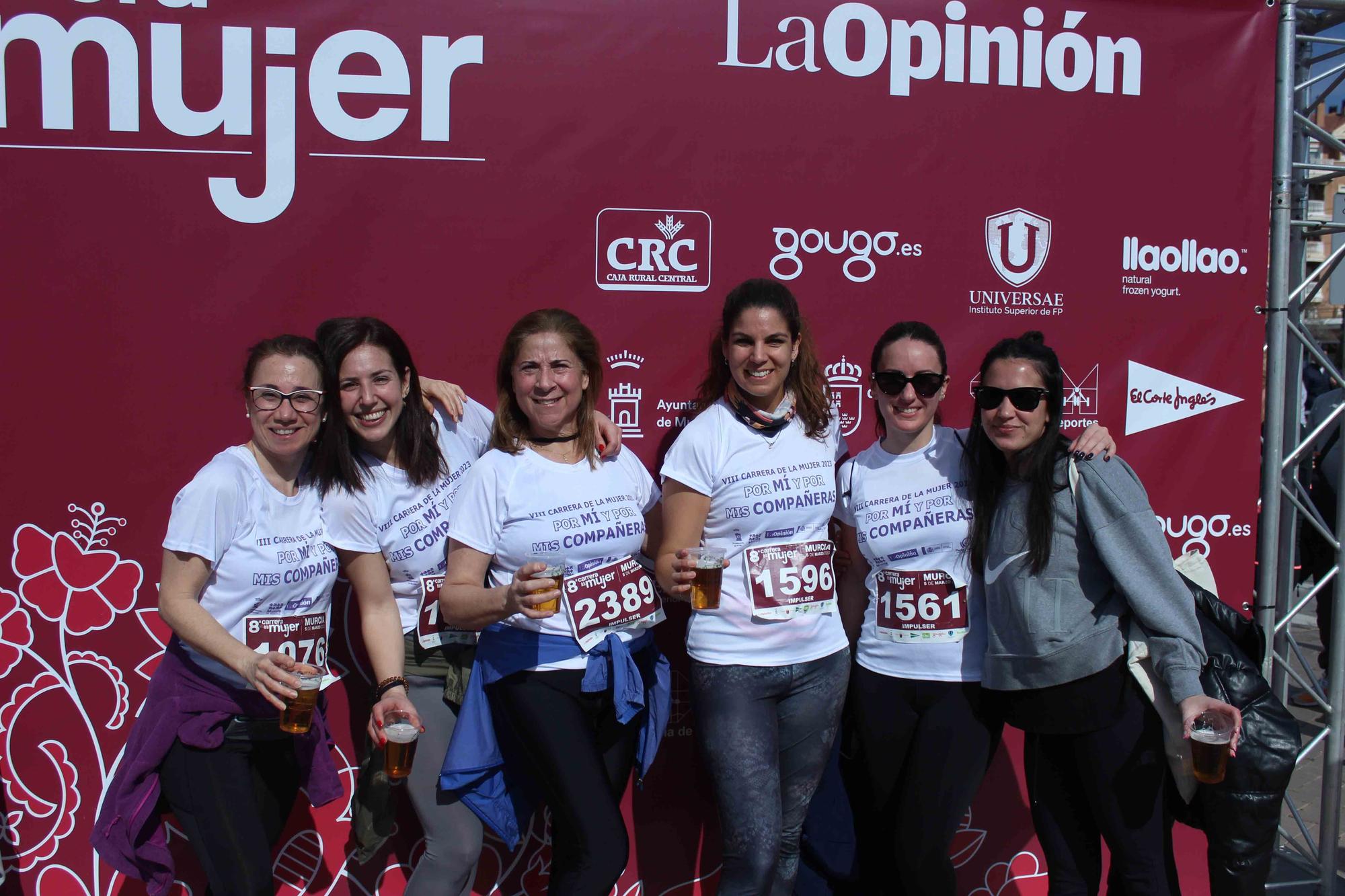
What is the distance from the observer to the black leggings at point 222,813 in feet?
8.04

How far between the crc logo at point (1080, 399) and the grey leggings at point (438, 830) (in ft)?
8.00

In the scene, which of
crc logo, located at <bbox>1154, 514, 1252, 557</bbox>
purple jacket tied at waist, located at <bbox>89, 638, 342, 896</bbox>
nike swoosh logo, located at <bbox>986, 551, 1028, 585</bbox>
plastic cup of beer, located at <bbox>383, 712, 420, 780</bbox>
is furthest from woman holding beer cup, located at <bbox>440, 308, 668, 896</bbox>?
crc logo, located at <bbox>1154, 514, 1252, 557</bbox>

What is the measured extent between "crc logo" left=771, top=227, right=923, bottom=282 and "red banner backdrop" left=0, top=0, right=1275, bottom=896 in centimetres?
2

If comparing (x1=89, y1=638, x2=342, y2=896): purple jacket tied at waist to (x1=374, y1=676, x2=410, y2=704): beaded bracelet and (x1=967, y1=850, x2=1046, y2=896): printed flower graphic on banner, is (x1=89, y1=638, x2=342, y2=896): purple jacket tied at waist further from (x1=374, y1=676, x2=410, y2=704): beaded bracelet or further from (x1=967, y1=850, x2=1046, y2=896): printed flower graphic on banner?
(x1=967, y1=850, x2=1046, y2=896): printed flower graphic on banner

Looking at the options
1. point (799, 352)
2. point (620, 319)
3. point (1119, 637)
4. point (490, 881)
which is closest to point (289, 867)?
point (490, 881)

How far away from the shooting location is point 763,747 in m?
2.67

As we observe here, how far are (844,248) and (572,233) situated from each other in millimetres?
954

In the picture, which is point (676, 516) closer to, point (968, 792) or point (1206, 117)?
point (968, 792)

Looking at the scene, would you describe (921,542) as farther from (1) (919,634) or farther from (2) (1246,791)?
(2) (1246,791)

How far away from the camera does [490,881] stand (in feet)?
11.3

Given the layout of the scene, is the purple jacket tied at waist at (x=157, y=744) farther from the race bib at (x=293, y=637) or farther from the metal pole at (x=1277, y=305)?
the metal pole at (x=1277, y=305)

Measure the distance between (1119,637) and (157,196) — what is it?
10.4 ft

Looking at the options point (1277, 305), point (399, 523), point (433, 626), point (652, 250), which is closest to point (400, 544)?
point (399, 523)

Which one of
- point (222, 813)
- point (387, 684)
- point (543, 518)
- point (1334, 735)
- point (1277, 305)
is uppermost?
point (1277, 305)
